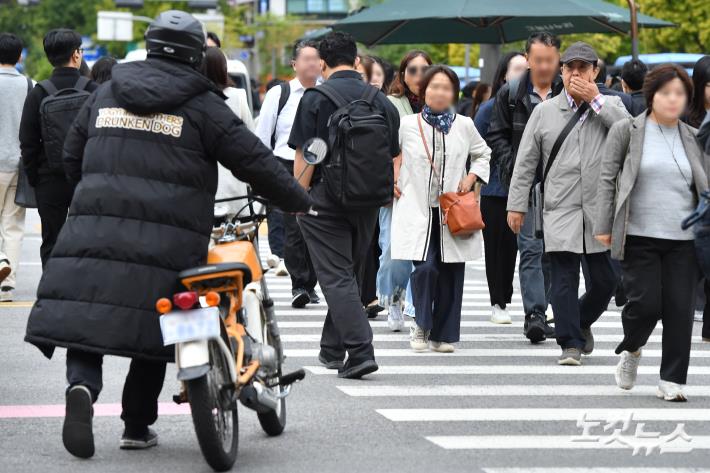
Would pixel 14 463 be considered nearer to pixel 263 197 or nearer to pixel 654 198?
pixel 263 197

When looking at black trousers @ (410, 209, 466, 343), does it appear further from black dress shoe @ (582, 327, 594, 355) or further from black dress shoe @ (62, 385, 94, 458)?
black dress shoe @ (62, 385, 94, 458)

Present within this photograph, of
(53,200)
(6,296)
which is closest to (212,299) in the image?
(53,200)

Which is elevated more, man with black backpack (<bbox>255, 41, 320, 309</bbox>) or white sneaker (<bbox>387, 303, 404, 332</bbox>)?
man with black backpack (<bbox>255, 41, 320, 309</bbox>)

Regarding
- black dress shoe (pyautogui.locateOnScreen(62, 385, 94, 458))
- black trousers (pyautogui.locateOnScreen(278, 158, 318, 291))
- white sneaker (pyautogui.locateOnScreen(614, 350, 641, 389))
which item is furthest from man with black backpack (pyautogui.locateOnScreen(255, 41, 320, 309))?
black dress shoe (pyautogui.locateOnScreen(62, 385, 94, 458))

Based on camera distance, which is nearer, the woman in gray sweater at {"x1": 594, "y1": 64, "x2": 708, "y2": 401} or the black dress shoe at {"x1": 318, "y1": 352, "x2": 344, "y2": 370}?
the woman in gray sweater at {"x1": 594, "y1": 64, "x2": 708, "y2": 401}

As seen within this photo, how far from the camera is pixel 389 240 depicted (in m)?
11.5

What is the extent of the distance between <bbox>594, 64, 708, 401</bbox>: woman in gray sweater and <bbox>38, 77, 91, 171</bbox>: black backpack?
444 cm

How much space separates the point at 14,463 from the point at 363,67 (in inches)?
289

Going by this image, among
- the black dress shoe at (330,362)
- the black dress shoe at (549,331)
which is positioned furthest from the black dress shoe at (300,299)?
the black dress shoe at (330,362)

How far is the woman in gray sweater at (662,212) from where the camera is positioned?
26.6ft

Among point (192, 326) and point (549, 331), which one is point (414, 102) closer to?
point (549, 331)

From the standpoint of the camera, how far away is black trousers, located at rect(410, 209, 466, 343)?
10055 mm

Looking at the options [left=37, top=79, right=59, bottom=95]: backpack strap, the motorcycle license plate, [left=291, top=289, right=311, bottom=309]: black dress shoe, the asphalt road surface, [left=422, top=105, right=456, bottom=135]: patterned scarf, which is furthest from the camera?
[left=291, top=289, right=311, bottom=309]: black dress shoe

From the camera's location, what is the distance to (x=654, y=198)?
8117 mm
